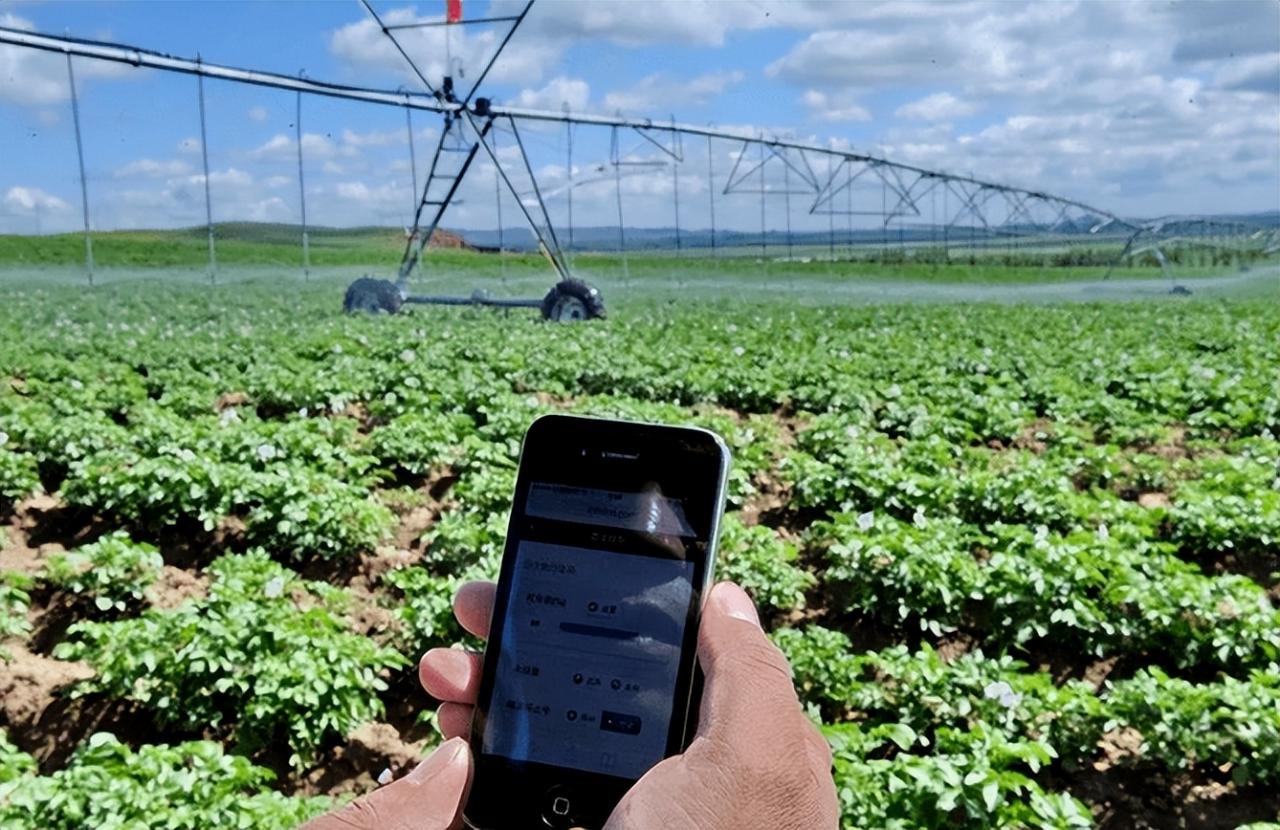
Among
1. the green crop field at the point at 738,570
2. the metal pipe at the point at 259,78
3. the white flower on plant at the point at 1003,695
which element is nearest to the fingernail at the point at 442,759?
the green crop field at the point at 738,570

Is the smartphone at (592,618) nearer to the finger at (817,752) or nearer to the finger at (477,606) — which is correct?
the finger at (477,606)

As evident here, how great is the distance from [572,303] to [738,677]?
19483 millimetres

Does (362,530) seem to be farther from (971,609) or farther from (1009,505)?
(1009,505)

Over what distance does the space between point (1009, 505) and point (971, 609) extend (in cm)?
143

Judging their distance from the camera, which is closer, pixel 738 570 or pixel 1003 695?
pixel 1003 695

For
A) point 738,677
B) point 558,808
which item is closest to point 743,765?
point 738,677

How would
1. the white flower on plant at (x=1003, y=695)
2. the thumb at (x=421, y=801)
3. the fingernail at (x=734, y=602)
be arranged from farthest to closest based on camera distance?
1. the white flower on plant at (x=1003, y=695)
2. the fingernail at (x=734, y=602)
3. the thumb at (x=421, y=801)

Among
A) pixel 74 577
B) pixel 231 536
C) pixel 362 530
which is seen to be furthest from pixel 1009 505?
pixel 74 577

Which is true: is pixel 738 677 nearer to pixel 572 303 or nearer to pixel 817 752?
pixel 817 752

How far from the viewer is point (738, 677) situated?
5.62ft

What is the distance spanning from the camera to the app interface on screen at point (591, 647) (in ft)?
6.35

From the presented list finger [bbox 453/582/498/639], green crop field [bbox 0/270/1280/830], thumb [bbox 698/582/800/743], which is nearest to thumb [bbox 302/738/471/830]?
finger [bbox 453/582/498/639]

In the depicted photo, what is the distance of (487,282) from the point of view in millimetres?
27047

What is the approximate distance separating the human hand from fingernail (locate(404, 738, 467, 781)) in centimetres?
40
